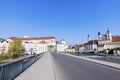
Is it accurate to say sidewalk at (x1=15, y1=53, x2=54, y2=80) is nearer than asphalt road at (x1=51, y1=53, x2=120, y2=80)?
Yes

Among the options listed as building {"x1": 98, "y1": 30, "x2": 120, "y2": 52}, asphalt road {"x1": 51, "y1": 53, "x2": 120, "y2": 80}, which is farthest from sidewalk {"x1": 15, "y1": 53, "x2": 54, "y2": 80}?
building {"x1": 98, "y1": 30, "x2": 120, "y2": 52}

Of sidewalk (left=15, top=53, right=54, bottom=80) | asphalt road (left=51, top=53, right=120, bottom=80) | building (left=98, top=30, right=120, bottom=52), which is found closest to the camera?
sidewalk (left=15, top=53, right=54, bottom=80)

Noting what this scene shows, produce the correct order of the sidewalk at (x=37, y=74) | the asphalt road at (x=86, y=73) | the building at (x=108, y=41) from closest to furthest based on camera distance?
the sidewalk at (x=37, y=74) < the asphalt road at (x=86, y=73) < the building at (x=108, y=41)

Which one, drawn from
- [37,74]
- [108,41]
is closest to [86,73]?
[37,74]

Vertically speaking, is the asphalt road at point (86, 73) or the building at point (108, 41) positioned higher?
the building at point (108, 41)

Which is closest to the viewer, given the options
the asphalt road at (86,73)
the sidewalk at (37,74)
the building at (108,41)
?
the sidewalk at (37,74)

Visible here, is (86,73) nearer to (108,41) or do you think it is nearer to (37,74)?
(37,74)

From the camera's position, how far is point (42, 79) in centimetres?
1367

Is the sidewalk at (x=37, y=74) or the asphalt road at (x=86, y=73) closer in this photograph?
the sidewalk at (x=37, y=74)

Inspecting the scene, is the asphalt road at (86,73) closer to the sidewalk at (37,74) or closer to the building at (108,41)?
the sidewalk at (37,74)

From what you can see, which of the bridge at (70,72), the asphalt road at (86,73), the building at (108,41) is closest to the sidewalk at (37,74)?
the bridge at (70,72)

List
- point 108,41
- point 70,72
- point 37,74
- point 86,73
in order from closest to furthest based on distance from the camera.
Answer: point 37,74 < point 86,73 < point 70,72 < point 108,41

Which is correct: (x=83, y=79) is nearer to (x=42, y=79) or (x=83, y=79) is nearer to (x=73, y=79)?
(x=73, y=79)

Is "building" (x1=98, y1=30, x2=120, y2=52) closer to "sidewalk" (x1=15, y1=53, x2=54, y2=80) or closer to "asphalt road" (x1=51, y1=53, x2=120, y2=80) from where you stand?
"asphalt road" (x1=51, y1=53, x2=120, y2=80)
